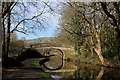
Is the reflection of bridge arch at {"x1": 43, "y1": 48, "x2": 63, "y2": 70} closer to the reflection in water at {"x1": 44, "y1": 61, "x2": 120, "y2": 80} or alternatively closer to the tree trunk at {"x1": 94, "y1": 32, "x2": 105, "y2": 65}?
the reflection in water at {"x1": 44, "y1": 61, "x2": 120, "y2": 80}

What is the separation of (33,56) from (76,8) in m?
3.26

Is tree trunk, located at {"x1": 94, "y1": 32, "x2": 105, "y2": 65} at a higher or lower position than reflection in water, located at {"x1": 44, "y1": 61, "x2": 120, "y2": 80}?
higher

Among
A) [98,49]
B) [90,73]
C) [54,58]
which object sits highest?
[98,49]

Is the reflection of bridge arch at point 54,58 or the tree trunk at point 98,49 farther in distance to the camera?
the reflection of bridge arch at point 54,58

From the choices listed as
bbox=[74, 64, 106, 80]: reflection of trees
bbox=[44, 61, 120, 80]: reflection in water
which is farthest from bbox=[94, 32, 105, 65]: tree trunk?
bbox=[74, 64, 106, 80]: reflection of trees

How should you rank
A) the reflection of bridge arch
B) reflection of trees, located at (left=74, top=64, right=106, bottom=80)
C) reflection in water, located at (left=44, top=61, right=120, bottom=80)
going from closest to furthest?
reflection in water, located at (left=44, top=61, right=120, bottom=80), reflection of trees, located at (left=74, top=64, right=106, bottom=80), the reflection of bridge arch

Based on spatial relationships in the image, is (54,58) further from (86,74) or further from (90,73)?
(86,74)

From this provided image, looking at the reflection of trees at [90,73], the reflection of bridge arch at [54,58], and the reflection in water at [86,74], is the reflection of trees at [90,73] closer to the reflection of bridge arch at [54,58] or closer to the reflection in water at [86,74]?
the reflection in water at [86,74]

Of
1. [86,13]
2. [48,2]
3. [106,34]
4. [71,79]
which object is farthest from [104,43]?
[71,79]

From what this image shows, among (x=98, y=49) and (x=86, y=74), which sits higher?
(x=98, y=49)

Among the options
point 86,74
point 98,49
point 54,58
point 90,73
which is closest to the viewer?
point 86,74

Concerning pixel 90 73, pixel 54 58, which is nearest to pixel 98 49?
pixel 90 73

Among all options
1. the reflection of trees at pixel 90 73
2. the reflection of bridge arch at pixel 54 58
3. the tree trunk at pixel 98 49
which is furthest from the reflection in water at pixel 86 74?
the reflection of bridge arch at pixel 54 58

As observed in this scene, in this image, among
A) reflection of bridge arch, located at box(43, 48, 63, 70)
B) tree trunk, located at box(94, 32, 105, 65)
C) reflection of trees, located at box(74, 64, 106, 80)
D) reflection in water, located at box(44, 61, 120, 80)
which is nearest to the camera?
reflection in water, located at box(44, 61, 120, 80)
